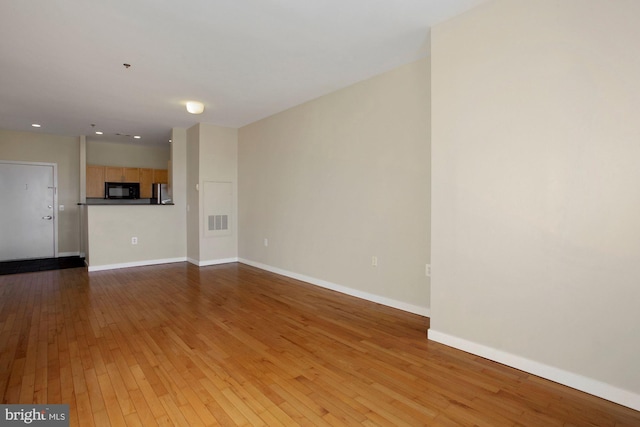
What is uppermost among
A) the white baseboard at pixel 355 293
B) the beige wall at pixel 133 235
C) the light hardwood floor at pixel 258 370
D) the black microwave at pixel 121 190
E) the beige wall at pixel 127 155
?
the beige wall at pixel 127 155

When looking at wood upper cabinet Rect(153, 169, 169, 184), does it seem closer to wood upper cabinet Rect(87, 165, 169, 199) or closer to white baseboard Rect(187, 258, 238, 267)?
wood upper cabinet Rect(87, 165, 169, 199)

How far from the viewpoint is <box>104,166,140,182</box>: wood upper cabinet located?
7160 mm

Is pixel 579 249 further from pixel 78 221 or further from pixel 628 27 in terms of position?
pixel 78 221

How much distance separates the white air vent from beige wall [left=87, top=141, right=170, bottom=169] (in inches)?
127

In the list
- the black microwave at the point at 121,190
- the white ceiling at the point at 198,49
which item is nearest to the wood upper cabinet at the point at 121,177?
the black microwave at the point at 121,190

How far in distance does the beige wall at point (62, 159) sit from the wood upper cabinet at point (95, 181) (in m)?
0.23

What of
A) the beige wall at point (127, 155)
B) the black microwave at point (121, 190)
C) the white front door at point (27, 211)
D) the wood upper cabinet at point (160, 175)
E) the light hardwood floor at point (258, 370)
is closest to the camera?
the light hardwood floor at point (258, 370)

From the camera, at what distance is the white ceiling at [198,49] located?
236 cm

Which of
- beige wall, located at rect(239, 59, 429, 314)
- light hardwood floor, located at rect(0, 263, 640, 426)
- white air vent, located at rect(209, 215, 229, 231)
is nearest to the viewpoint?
light hardwood floor, located at rect(0, 263, 640, 426)

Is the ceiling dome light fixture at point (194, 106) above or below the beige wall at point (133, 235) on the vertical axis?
above

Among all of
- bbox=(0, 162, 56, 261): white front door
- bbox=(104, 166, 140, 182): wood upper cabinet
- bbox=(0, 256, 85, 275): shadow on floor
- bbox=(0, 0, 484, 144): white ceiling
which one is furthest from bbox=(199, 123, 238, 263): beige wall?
bbox=(0, 162, 56, 261): white front door

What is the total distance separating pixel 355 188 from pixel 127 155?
639 cm

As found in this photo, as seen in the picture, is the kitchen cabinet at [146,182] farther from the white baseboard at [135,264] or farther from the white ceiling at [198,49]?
the white ceiling at [198,49]

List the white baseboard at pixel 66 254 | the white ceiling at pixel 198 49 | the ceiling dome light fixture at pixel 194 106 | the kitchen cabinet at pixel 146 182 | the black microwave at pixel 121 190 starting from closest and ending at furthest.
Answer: the white ceiling at pixel 198 49
the ceiling dome light fixture at pixel 194 106
the white baseboard at pixel 66 254
the black microwave at pixel 121 190
the kitchen cabinet at pixel 146 182
